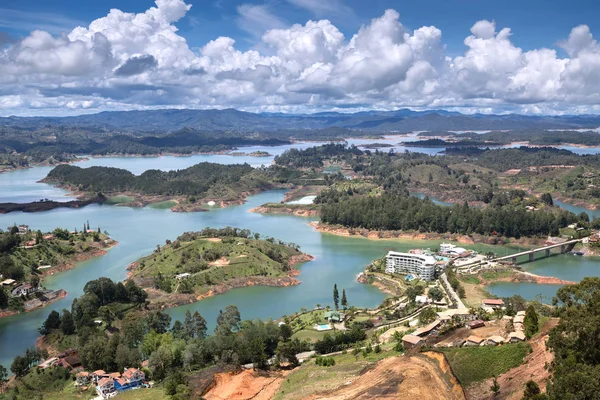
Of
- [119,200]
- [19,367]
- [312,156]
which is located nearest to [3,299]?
[19,367]

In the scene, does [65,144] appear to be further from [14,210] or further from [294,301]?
[294,301]

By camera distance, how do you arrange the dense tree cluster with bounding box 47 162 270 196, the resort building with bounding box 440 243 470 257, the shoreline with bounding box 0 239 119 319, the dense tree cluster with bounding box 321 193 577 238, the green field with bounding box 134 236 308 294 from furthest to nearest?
the dense tree cluster with bounding box 47 162 270 196
the dense tree cluster with bounding box 321 193 577 238
the resort building with bounding box 440 243 470 257
the green field with bounding box 134 236 308 294
the shoreline with bounding box 0 239 119 319

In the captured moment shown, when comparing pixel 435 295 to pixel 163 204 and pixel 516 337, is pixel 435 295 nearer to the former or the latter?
pixel 516 337

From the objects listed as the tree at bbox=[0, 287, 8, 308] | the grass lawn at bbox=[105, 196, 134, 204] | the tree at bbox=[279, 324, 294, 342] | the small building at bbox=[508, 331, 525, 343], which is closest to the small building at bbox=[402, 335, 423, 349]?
the small building at bbox=[508, 331, 525, 343]

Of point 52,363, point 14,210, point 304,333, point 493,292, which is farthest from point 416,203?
point 14,210

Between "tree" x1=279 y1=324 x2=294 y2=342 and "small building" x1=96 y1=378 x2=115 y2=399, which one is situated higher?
"tree" x1=279 y1=324 x2=294 y2=342

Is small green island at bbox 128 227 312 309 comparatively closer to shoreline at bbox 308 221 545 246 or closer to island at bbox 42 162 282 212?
shoreline at bbox 308 221 545 246

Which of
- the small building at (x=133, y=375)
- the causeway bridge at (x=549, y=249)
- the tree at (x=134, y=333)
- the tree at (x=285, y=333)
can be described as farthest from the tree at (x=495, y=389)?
the causeway bridge at (x=549, y=249)

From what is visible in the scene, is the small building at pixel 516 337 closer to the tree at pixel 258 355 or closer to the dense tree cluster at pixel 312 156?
the tree at pixel 258 355
